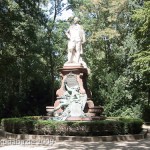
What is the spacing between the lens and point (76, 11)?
121 feet

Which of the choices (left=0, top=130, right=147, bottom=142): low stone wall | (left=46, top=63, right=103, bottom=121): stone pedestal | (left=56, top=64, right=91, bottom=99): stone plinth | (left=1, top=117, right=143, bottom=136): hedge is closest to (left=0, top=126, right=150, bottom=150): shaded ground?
(left=0, top=130, right=147, bottom=142): low stone wall

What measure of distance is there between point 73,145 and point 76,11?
26235mm

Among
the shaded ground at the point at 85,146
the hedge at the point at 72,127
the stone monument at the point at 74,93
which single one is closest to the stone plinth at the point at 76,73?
the stone monument at the point at 74,93

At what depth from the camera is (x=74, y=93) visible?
58.5ft

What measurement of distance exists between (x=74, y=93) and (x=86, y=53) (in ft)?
64.5

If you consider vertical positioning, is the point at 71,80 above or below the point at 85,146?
above

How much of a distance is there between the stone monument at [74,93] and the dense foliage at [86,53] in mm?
4870

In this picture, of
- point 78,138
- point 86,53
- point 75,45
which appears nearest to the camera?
point 78,138

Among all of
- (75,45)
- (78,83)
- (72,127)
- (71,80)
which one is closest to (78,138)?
(72,127)

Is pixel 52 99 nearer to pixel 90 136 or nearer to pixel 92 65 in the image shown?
pixel 92 65

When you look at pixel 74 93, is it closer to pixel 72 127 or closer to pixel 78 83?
pixel 78 83

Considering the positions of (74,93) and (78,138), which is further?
(74,93)

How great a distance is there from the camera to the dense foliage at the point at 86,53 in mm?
25172

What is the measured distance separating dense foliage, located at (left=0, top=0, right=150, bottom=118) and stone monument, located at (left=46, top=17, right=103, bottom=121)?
16.0 feet
